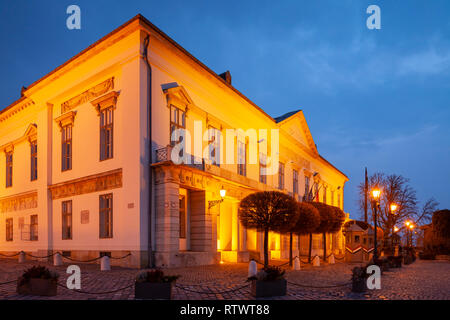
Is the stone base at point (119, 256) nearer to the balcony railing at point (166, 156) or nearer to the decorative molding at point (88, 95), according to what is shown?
the balcony railing at point (166, 156)

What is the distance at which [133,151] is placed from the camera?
18.2 meters

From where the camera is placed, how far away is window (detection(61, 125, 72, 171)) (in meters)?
22.5

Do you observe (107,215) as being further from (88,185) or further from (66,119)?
(66,119)

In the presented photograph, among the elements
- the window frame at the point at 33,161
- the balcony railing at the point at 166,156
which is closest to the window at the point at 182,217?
the balcony railing at the point at 166,156

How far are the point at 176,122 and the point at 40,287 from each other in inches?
492

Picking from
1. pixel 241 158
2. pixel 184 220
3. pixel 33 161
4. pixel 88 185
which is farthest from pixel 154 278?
pixel 33 161

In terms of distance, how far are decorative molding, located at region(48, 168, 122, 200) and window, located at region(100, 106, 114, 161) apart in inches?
42.5

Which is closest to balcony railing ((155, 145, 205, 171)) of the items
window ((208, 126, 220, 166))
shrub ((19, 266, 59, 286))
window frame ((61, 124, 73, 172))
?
window ((208, 126, 220, 166))

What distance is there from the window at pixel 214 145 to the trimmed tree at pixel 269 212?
18.8 feet

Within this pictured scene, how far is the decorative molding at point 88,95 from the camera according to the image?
20156 mm

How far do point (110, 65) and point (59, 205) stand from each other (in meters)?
9.03

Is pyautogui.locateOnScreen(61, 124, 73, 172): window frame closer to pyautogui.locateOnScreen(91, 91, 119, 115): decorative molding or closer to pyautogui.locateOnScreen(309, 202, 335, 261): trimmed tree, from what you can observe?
pyautogui.locateOnScreen(91, 91, 119, 115): decorative molding

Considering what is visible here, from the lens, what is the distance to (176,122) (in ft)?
67.6
